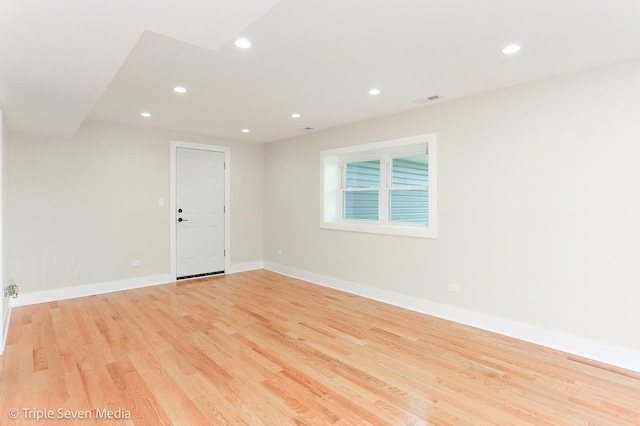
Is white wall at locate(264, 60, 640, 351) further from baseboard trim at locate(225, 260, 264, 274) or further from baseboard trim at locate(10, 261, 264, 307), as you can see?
baseboard trim at locate(10, 261, 264, 307)

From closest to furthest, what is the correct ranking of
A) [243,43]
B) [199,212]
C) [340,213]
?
[243,43] < [340,213] < [199,212]

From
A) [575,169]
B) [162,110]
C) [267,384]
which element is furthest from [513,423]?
[162,110]

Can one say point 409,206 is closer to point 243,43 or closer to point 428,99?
point 428,99

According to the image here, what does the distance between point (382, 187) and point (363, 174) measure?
520 millimetres

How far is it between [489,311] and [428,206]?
1275mm

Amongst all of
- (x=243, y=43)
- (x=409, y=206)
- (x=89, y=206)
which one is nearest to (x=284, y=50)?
(x=243, y=43)

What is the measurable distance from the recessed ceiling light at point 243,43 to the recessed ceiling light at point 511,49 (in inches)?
73.0

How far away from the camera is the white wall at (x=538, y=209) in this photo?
2.68 m

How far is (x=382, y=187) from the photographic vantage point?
4.70 metres

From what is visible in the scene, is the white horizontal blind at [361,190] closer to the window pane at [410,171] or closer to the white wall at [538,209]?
the window pane at [410,171]

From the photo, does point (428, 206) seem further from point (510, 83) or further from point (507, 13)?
point (507, 13)

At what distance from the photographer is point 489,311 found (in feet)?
11.1

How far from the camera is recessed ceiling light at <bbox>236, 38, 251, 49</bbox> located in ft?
7.52

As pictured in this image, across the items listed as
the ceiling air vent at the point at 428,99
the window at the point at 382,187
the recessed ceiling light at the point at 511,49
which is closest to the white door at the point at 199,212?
the window at the point at 382,187
